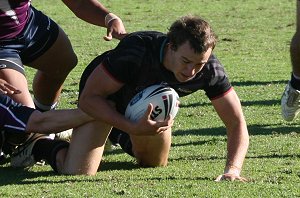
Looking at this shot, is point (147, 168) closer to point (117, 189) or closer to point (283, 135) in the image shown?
point (117, 189)

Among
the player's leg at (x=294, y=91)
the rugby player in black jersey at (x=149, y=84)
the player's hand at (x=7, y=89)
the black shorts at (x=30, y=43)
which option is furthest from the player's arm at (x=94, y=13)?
the player's leg at (x=294, y=91)

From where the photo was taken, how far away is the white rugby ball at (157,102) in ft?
21.9

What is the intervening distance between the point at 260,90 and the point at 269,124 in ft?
7.84

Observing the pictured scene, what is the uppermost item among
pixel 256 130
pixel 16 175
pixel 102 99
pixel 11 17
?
pixel 102 99

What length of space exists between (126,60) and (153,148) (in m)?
0.94

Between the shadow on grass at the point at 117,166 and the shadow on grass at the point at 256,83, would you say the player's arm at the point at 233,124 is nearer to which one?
the shadow on grass at the point at 117,166

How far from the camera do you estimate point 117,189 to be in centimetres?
649

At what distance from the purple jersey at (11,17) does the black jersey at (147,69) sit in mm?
1259

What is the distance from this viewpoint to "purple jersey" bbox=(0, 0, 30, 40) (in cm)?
796

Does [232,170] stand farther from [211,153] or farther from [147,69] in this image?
[211,153]

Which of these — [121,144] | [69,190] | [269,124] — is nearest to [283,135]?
[269,124]

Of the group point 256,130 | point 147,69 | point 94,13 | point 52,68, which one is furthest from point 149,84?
point 256,130

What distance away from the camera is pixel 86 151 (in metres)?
7.27

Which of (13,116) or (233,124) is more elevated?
(233,124)
